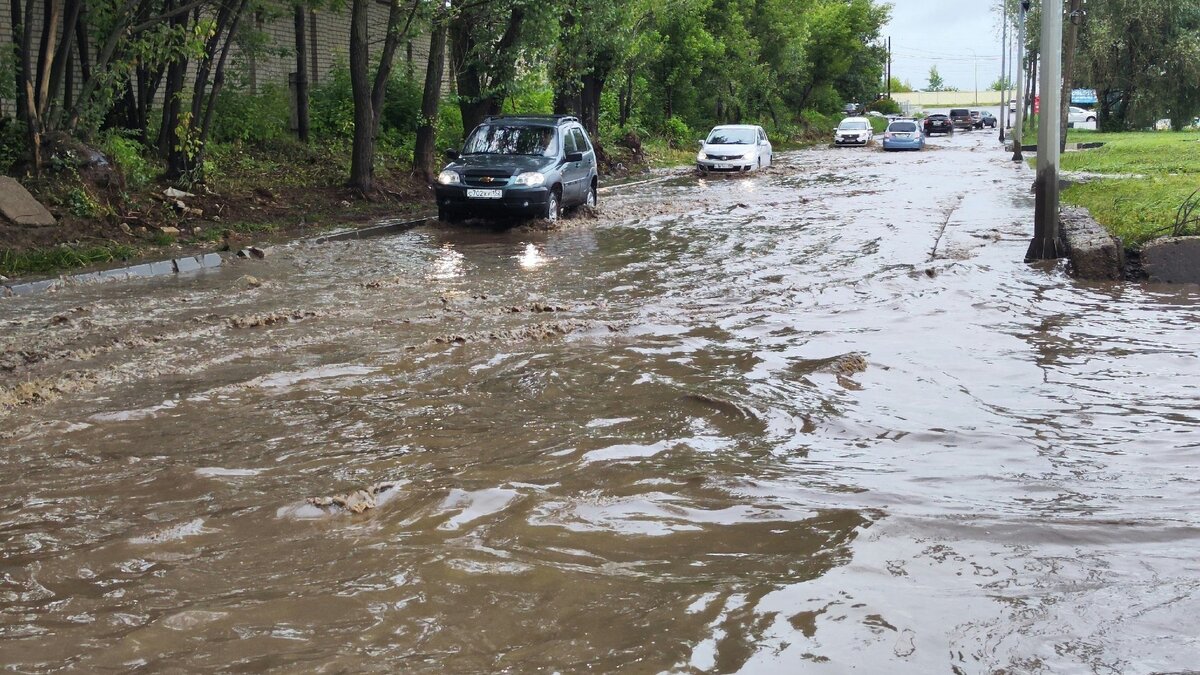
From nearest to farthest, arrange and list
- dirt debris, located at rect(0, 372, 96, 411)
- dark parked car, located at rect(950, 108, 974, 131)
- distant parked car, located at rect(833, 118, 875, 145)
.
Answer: dirt debris, located at rect(0, 372, 96, 411), distant parked car, located at rect(833, 118, 875, 145), dark parked car, located at rect(950, 108, 974, 131)

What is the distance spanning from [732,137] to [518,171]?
1733 centimetres

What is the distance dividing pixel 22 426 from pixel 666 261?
9059mm

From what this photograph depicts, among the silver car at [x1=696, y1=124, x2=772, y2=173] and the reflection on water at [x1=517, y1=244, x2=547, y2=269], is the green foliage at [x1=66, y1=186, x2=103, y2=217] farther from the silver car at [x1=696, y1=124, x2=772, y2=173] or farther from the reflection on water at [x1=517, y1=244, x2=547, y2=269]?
the silver car at [x1=696, y1=124, x2=772, y2=173]

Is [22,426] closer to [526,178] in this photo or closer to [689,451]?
[689,451]

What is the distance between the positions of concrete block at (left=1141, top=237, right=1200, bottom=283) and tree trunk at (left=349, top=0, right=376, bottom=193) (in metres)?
13.6

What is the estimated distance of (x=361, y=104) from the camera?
20609mm

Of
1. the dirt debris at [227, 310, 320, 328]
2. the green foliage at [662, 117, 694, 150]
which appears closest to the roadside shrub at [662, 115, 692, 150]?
the green foliage at [662, 117, 694, 150]

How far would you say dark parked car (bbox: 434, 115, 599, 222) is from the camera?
17.7 m

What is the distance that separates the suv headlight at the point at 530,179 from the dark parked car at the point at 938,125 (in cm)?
5664

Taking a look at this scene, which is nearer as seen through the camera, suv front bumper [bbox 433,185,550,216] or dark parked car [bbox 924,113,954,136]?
suv front bumper [bbox 433,185,550,216]

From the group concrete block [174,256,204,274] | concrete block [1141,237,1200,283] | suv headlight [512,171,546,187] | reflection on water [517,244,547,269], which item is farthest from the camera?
suv headlight [512,171,546,187]

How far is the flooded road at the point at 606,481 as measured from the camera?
3.78 m

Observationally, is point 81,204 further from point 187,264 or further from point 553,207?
point 553,207

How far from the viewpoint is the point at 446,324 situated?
982cm
